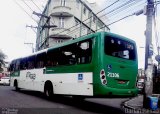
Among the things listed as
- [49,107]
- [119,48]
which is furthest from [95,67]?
[49,107]

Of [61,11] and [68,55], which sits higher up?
[61,11]

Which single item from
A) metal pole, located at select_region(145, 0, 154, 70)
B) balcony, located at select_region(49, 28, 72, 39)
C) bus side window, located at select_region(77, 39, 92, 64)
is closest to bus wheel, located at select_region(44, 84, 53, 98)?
bus side window, located at select_region(77, 39, 92, 64)

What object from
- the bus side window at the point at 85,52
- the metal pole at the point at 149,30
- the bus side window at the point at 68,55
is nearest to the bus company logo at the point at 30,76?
the bus side window at the point at 68,55

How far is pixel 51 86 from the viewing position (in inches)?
513

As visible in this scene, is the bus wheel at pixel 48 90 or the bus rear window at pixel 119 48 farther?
the bus wheel at pixel 48 90

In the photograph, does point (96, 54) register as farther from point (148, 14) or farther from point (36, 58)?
point (36, 58)

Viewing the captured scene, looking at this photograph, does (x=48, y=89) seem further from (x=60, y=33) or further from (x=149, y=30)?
(x=60, y=33)

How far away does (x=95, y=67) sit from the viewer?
9.42 meters

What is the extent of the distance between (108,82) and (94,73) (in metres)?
0.67

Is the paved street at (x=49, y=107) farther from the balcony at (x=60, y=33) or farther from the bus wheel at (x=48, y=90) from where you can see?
the balcony at (x=60, y=33)

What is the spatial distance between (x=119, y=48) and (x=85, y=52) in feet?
5.00

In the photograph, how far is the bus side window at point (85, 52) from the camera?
32.5 feet

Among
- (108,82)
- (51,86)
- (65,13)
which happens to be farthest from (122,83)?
(65,13)

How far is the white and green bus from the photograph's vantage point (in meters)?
9.39
